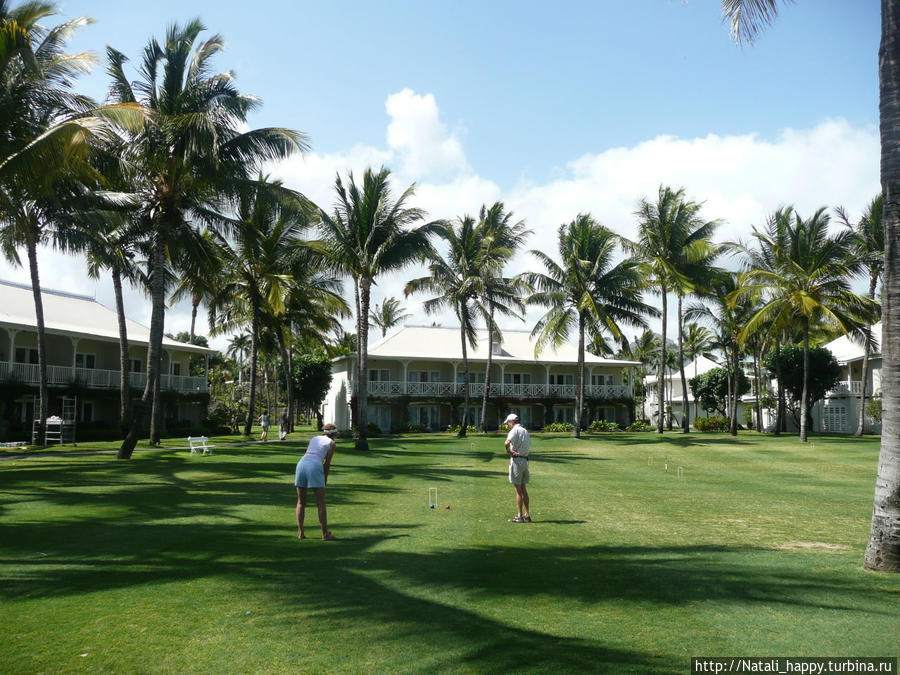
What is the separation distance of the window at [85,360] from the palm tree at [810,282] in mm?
33419

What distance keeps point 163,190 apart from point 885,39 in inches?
757

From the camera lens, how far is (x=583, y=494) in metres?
15.1

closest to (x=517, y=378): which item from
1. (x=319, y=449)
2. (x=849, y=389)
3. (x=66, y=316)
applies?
(x=849, y=389)

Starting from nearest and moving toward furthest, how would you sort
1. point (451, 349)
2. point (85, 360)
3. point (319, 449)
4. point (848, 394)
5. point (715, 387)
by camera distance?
1. point (319, 449)
2. point (85, 360)
3. point (848, 394)
4. point (451, 349)
5. point (715, 387)

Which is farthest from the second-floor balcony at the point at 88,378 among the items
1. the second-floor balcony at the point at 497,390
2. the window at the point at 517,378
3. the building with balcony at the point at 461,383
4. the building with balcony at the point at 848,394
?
the building with balcony at the point at 848,394

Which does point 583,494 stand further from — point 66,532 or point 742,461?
point 742,461

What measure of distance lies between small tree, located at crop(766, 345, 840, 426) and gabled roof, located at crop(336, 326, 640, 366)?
10.5 metres

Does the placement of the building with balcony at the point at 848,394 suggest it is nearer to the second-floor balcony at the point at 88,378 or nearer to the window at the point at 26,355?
the second-floor balcony at the point at 88,378

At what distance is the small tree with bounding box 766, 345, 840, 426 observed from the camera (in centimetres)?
4231

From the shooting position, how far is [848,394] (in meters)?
44.2

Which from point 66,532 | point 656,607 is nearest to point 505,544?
point 656,607

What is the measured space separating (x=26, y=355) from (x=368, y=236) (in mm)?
19151

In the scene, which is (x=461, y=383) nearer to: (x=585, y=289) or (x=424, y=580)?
(x=585, y=289)

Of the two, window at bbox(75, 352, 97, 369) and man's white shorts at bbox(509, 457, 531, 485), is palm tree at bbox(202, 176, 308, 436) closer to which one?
window at bbox(75, 352, 97, 369)
